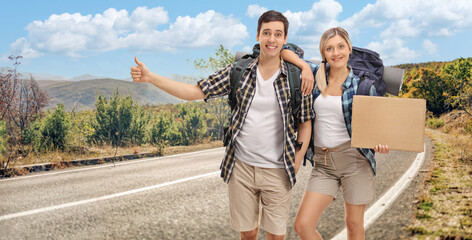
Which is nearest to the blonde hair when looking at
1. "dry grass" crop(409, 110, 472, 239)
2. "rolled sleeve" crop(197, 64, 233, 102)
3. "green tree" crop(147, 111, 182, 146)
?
"rolled sleeve" crop(197, 64, 233, 102)

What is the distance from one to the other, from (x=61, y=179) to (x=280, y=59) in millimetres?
6549

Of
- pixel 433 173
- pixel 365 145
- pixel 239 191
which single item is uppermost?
pixel 365 145

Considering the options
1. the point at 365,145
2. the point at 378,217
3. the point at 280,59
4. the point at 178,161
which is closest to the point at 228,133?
the point at 280,59

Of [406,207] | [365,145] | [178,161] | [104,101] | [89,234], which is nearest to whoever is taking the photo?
[365,145]

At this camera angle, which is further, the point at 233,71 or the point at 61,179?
the point at 61,179

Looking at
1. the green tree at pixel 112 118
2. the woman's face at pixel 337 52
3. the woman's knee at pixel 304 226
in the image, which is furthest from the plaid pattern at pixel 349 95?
the green tree at pixel 112 118

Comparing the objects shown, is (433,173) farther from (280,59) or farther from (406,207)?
(280,59)

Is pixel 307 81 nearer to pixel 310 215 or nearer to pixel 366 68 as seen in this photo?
pixel 366 68

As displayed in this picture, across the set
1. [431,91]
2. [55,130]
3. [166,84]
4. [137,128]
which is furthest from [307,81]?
[431,91]

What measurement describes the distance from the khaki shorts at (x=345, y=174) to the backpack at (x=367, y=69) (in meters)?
0.47

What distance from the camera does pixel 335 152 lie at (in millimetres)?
2996

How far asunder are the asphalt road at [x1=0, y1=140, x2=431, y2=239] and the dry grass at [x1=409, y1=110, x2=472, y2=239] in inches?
8.2

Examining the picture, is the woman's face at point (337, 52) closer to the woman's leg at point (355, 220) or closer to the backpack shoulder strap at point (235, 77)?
the backpack shoulder strap at point (235, 77)

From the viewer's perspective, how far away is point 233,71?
290cm
